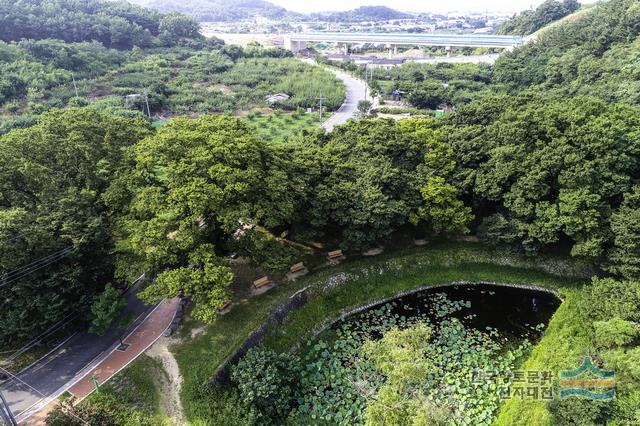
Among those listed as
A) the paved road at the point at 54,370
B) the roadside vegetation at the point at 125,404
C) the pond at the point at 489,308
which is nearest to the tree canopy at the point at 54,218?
the paved road at the point at 54,370

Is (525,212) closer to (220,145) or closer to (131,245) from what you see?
(220,145)

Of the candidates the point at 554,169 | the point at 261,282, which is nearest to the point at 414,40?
the point at 554,169

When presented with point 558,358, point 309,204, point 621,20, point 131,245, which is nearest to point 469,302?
point 558,358

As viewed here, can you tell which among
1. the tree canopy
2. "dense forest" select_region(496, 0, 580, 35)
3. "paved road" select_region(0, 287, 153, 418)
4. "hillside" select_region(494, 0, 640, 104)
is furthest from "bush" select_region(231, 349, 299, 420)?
"dense forest" select_region(496, 0, 580, 35)

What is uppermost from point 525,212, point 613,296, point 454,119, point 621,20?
point 621,20

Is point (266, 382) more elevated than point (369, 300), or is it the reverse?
point (266, 382)

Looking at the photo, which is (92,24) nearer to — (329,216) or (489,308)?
(329,216)
